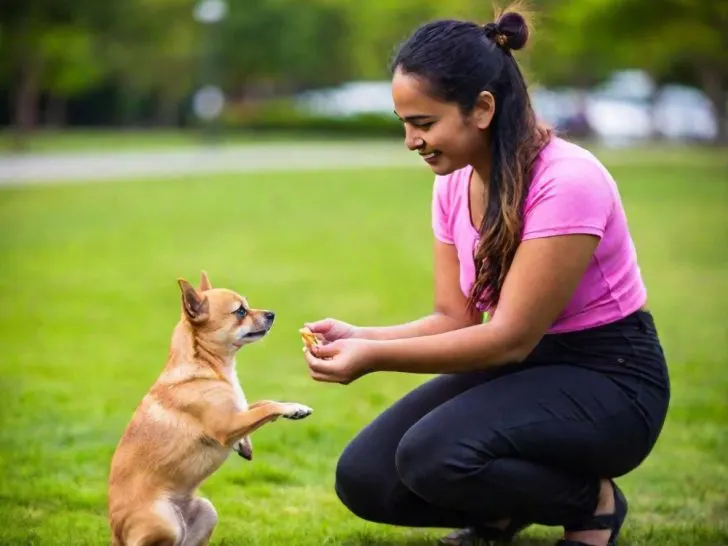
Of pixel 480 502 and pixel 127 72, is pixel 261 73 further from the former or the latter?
pixel 480 502

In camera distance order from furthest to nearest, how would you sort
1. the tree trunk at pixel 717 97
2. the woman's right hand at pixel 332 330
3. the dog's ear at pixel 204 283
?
1. the tree trunk at pixel 717 97
2. the dog's ear at pixel 204 283
3. the woman's right hand at pixel 332 330

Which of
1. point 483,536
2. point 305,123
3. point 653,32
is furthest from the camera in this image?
point 305,123

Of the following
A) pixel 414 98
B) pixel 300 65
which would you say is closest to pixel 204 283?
pixel 414 98

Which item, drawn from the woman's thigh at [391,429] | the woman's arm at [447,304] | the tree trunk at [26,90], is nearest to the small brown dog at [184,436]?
the woman's thigh at [391,429]

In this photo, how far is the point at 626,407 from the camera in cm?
404

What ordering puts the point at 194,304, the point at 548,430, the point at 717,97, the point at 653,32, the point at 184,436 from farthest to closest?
the point at 717,97, the point at 653,32, the point at 194,304, the point at 184,436, the point at 548,430

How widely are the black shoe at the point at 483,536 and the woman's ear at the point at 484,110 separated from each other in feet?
4.81

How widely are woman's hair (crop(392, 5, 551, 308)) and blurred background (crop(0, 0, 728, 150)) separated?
89.8ft

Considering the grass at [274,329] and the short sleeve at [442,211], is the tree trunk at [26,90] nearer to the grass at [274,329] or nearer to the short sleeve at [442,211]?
the grass at [274,329]

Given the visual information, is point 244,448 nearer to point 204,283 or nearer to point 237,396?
point 237,396

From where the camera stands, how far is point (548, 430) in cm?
397

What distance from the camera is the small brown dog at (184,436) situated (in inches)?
156

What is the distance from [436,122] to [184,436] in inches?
50.9

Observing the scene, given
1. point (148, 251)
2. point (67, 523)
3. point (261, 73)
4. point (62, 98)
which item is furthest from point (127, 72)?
point (67, 523)
